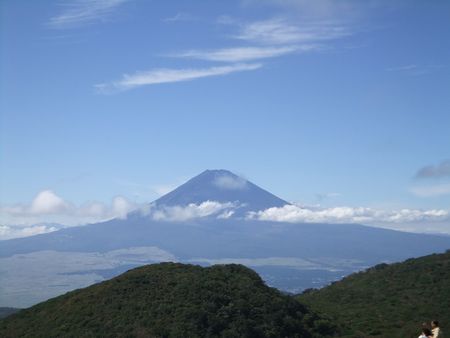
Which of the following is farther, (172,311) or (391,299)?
(391,299)

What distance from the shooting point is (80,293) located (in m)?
41.8

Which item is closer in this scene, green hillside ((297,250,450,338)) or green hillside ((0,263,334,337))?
green hillside ((0,263,334,337))

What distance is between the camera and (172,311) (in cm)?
3572

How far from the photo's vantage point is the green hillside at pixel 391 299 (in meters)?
40.2

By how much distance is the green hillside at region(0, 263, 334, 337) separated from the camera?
34062mm

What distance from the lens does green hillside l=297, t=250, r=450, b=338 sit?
40250mm

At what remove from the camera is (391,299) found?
1975 inches

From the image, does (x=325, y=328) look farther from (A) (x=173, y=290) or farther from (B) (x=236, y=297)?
(A) (x=173, y=290)

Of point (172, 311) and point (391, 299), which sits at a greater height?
point (172, 311)

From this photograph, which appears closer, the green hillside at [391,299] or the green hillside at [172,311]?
the green hillside at [172,311]

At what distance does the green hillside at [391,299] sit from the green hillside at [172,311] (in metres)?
4.09

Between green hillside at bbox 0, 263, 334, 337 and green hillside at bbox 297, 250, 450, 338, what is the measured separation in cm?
409

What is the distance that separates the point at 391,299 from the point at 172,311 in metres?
23.3

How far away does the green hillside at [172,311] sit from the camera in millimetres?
34062
